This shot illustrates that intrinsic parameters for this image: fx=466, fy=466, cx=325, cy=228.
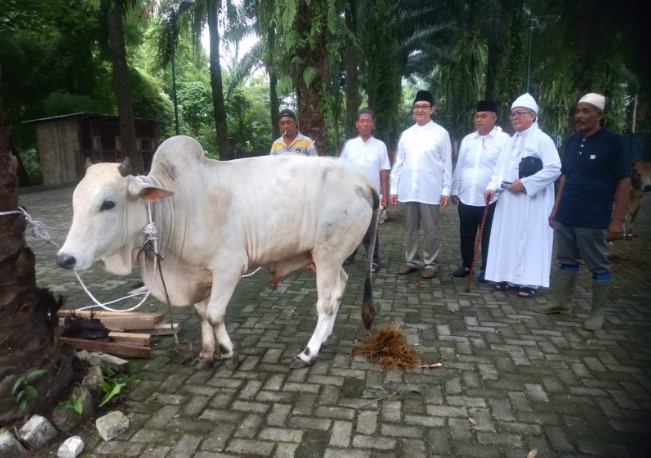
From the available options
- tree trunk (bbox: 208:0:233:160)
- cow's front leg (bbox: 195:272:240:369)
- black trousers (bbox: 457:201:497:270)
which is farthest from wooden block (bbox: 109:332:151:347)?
tree trunk (bbox: 208:0:233:160)

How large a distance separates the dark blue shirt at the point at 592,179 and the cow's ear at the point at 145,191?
11.6ft

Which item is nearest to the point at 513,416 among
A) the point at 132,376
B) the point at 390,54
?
the point at 132,376

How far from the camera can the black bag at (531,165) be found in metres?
4.97

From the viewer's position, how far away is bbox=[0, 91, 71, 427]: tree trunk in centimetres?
267

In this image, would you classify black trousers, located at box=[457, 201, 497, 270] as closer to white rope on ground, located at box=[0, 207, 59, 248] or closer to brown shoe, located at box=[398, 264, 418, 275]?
brown shoe, located at box=[398, 264, 418, 275]

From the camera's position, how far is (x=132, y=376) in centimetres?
345

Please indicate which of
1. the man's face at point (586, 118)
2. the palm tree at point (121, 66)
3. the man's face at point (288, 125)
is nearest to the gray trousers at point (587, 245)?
the man's face at point (586, 118)

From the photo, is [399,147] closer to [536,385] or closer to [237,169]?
[237,169]

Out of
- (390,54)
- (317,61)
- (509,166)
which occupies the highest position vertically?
(390,54)

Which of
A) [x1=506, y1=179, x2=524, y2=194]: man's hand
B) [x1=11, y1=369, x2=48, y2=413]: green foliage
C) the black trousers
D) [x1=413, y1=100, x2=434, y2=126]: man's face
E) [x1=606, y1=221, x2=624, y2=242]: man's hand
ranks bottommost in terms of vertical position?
[x1=11, y1=369, x2=48, y2=413]: green foliage

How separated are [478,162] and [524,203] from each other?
0.79 meters

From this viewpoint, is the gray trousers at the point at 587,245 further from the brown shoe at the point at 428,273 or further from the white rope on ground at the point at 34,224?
the white rope on ground at the point at 34,224

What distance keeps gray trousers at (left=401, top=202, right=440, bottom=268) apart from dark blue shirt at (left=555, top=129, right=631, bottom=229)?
175 centimetres

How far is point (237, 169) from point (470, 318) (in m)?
2.68
